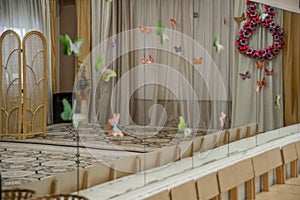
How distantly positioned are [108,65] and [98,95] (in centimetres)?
25

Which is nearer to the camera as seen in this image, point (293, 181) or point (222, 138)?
point (222, 138)

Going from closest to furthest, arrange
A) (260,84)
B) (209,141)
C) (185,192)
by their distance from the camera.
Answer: (185,192)
(209,141)
(260,84)

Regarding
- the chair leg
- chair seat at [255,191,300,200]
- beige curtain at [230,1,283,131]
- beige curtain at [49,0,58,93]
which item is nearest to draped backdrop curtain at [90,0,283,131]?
beige curtain at [230,1,283,131]

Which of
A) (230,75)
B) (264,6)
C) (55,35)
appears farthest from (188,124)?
(264,6)

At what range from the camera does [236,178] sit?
5.12 metres

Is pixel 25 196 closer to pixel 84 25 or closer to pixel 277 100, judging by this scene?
pixel 84 25

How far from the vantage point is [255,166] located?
5551 millimetres

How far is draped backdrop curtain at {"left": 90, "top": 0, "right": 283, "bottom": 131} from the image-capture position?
3.79m

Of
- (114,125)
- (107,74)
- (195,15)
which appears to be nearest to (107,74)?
(107,74)

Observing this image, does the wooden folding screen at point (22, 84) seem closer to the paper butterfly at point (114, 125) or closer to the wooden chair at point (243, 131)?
the paper butterfly at point (114, 125)

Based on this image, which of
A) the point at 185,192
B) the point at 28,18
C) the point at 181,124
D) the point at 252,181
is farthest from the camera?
the point at 252,181

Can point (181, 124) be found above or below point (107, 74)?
below

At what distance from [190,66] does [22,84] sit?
5.66 ft

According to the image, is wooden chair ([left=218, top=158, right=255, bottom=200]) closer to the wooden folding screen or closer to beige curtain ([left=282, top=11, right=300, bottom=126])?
beige curtain ([left=282, top=11, right=300, bottom=126])
